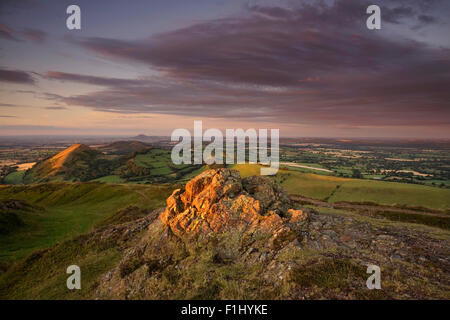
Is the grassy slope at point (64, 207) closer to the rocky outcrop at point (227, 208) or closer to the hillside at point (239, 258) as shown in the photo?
the hillside at point (239, 258)

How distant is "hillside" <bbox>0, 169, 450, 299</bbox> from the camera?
11398 mm

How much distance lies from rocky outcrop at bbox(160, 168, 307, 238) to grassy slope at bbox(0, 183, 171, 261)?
21491mm

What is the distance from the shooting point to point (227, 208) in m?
17.5

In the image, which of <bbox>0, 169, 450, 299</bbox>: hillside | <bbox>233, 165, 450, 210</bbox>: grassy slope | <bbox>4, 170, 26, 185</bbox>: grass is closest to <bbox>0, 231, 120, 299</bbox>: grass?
<bbox>0, 169, 450, 299</bbox>: hillside

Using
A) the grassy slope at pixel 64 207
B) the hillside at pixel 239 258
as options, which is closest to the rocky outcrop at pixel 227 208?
the hillside at pixel 239 258

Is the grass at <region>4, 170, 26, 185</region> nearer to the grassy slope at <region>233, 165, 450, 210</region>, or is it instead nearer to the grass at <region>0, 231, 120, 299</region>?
the grass at <region>0, 231, 120, 299</region>

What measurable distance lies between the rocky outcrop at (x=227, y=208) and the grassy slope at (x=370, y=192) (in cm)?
5628

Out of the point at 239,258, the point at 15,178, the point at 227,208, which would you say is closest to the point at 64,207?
the point at 227,208

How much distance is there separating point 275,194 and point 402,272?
34.7 ft

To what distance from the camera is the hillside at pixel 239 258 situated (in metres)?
11.4

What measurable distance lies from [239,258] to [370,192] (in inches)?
3180

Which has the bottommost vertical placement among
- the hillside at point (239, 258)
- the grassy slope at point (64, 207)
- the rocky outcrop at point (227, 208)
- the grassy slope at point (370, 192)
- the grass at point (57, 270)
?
the grassy slope at point (370, 192)

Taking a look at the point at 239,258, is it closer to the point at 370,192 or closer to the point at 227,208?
the point at 227,208
